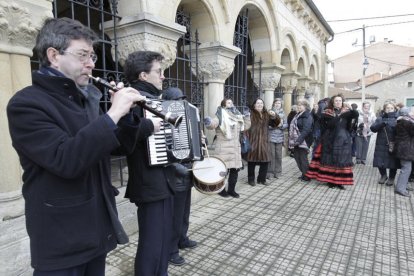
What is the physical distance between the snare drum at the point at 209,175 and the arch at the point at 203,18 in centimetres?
297

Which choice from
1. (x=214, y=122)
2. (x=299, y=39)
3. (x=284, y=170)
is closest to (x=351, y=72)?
(x=299, y=39)

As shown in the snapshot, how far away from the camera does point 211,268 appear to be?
285 cm

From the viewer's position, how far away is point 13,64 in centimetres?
242

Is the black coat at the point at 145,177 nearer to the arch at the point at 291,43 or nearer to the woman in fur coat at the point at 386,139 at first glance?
the woman in fur coat at the point at 386,139

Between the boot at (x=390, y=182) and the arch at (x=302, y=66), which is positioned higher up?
the arch at (x=302, y=66)

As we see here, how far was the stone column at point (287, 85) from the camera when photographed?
30.3 ft

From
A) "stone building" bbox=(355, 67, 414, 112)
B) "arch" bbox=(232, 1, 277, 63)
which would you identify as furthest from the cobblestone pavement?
"stone building" bbox=(355, 67, 414, 112)

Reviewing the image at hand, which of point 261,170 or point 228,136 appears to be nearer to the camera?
point 228,136

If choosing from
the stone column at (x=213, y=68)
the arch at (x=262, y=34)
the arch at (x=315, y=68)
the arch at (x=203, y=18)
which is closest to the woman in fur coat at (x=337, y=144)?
the stone column at (x=213, y=68)

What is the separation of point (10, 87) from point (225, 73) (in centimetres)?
380

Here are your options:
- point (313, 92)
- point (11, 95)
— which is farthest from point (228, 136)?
point (313, 92)

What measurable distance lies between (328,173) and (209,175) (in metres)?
3.56

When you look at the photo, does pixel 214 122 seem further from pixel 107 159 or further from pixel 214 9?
pixel 107 159

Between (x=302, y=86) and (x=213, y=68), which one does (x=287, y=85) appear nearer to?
(x=302, y=86)
